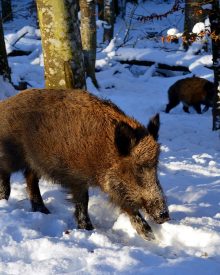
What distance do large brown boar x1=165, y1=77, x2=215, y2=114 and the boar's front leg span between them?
32.8 ft

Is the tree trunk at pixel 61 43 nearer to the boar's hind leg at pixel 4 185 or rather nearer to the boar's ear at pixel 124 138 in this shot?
the boar's hind leg at pixel 4 185

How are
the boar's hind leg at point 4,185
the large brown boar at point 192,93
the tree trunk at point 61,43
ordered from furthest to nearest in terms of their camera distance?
the large brown boar at point 192,93
the tree trunk at point 61,43
the boar's hind leg at point 4,185

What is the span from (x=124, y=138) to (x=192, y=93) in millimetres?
10801

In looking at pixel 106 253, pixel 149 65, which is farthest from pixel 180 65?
pixel 106 253

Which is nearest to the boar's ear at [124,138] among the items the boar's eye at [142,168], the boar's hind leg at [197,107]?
the boar's eye at [142,168]

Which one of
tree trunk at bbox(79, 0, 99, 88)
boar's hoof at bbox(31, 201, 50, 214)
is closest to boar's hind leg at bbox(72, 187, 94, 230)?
boar's hoof at bbox(31, 201, 50, 214)

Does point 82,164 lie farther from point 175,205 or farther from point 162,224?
point 175,205

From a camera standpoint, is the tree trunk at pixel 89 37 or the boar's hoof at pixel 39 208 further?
the tree trunk at pixel 89 37

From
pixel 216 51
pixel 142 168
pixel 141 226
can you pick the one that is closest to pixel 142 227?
pixel 141 226

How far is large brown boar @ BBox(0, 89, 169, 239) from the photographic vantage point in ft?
12.7

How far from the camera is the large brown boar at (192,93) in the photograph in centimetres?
1401

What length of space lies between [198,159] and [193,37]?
1.91 metres

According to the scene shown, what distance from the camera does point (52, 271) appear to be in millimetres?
2867

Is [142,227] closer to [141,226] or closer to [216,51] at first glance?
[141,226]
